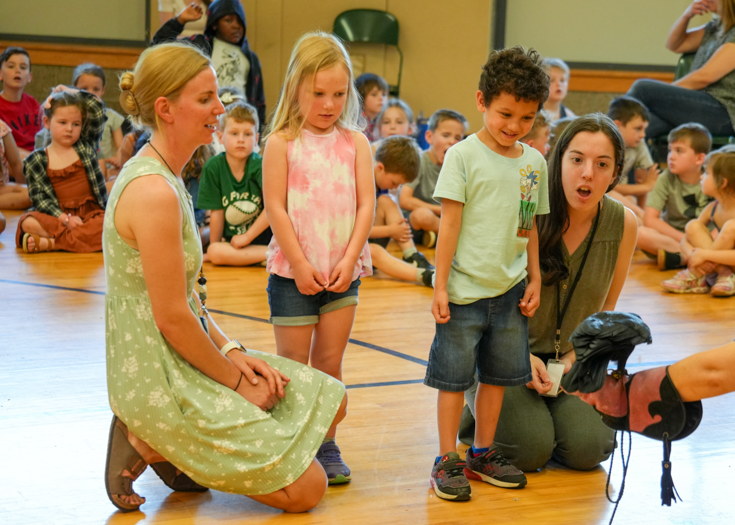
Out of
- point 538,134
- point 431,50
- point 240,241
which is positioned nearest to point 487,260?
point 538,134

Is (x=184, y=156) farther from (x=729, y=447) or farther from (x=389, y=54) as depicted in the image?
(x=389, y=54)

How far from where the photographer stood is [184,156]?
71.1 inches

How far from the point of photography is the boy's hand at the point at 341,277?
6.50ft

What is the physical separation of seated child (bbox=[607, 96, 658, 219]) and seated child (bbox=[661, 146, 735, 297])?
1.07 meters

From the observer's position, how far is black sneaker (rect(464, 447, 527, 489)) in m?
1.95

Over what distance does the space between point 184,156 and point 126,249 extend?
0.26 meters

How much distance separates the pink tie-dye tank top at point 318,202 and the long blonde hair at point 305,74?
0.18ft

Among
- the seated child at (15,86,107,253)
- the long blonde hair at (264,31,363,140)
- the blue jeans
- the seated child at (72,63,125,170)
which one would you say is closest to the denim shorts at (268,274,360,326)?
the long blonde hair at (264,31,363,140)

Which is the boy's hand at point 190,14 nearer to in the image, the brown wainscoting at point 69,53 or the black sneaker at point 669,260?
the brown wainscoting at point 69,53

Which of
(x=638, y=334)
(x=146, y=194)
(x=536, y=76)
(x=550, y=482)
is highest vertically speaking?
(x=536, y=76)

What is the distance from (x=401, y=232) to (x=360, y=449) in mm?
2525

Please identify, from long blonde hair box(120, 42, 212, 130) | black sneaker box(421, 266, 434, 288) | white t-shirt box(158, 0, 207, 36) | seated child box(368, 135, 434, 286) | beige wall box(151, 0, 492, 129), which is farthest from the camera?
beige wall box(151, 0, 492, 129)

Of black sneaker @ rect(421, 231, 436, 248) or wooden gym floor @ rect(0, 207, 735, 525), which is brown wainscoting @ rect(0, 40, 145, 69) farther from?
wooden gym floor @ rect(0, 207, 735, 525)

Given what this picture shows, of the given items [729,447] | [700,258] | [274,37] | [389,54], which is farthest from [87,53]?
[729,447]
